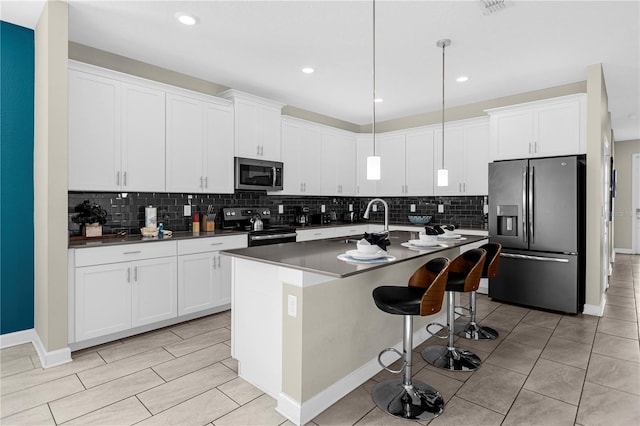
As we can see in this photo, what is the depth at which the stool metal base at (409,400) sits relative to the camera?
7.21ft

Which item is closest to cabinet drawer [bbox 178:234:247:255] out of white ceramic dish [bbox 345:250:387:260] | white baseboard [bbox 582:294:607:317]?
white ceramic dish [bbox 345:250:387:260]

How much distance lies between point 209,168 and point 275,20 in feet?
6.37

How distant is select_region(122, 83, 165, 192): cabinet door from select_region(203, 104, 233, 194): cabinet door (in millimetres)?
527

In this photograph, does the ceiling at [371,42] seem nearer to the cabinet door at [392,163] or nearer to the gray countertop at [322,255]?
the cabinet door at [392,163]

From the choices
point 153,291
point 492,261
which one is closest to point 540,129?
point 492,261

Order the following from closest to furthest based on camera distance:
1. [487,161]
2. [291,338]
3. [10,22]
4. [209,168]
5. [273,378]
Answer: [291,338], [273,378], [10,22], [209,168], [487,161]

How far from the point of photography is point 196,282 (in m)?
3.85

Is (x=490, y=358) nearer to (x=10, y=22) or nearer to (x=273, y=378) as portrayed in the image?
(x=273, y=378)

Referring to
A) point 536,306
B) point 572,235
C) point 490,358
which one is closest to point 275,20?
point 490,358

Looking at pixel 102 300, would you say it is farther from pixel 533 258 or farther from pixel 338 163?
pixel 533 258

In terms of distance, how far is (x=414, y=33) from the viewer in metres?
3.21

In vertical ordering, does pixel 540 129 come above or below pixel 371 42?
below

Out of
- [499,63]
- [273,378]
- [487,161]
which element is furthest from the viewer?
[487,161]

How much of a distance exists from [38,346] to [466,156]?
5534 millimetres
